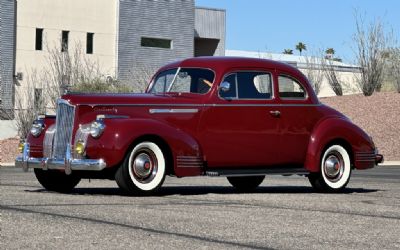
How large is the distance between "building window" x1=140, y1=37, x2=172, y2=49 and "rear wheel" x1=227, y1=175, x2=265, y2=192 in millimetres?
42374

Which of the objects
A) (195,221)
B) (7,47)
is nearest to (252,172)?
(195,221)

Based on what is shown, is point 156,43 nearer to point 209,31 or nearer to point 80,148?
point 209,31

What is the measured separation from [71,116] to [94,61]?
41266mm

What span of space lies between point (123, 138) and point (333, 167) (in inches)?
151

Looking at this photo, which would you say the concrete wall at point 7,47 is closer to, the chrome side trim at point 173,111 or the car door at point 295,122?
the car door at point 295,122

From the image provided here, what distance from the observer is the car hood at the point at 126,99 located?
12.5 meters

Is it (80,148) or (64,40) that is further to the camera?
(64,40)

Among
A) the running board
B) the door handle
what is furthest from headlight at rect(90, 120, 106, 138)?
the door handle

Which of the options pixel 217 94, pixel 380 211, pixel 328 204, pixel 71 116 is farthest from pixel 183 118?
pixel 380 211

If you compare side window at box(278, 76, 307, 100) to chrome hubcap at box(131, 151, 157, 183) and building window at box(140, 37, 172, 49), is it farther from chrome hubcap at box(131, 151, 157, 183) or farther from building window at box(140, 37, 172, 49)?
building window at box(140, 37, 172, 49)

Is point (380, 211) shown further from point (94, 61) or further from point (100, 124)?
point (94, 61)

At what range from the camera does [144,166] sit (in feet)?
40.1

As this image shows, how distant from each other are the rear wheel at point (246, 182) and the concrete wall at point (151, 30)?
129ft

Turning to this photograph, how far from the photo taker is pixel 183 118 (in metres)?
12.9
